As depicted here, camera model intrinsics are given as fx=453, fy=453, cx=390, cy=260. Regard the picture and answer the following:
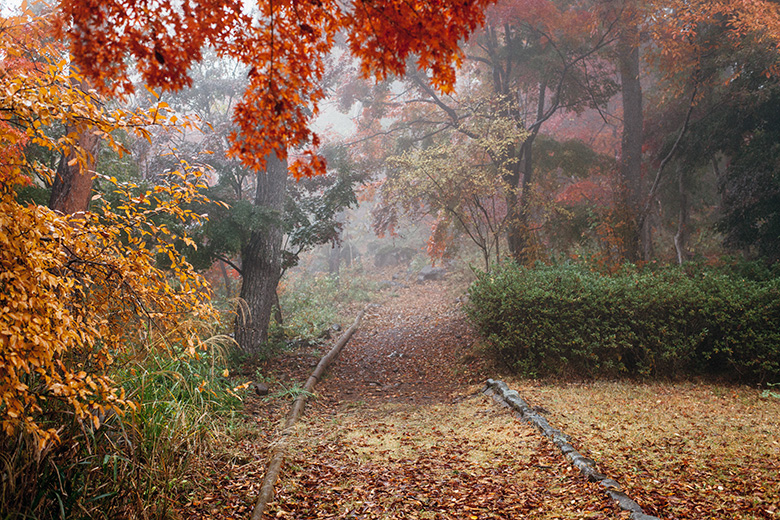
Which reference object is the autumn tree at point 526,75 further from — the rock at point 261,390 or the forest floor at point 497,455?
the rock at point 261,390

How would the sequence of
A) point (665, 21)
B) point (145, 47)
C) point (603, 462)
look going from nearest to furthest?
1. point (145, 47)
2. point (603, 462)
3. point (665, 21)

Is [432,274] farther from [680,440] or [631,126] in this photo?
[680,440]

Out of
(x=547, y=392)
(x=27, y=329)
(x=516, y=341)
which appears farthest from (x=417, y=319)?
(x=27, y=329)

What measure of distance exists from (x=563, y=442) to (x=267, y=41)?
3814 millimetres

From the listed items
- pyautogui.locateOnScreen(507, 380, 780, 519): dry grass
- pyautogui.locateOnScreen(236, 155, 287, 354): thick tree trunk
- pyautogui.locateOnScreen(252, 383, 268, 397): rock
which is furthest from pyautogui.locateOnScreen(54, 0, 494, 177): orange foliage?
pyautogui.locateOnScreen(236, 155, 287, 354): thick tree trunk

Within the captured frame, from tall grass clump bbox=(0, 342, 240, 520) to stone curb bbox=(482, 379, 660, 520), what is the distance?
281cm

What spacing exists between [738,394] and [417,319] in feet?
24.0

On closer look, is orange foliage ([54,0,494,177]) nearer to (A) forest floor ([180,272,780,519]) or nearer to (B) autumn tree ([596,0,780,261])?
(A) forest floor ([180,272,780,519])

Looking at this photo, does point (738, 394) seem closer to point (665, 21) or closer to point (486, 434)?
point (486, 434)

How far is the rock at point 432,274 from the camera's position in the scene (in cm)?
1775

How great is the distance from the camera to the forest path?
3076mm

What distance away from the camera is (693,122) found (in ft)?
31.6

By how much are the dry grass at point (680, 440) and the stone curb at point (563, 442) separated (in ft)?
0.32

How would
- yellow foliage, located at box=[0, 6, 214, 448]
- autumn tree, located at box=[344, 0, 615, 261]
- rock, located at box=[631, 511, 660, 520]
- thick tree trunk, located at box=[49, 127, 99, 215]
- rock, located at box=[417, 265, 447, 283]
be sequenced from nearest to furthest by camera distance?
yellow foliage, located at box=[0, 6, 214, 448] < rock, located at box=[631, 511, 660, 520] < thick tree trunk, located at box=[49, 127, 99, 215] < autumn tree, located at box=[344, 0, 615, 261] < rock, located at box=[417, 265, 447, 283]
